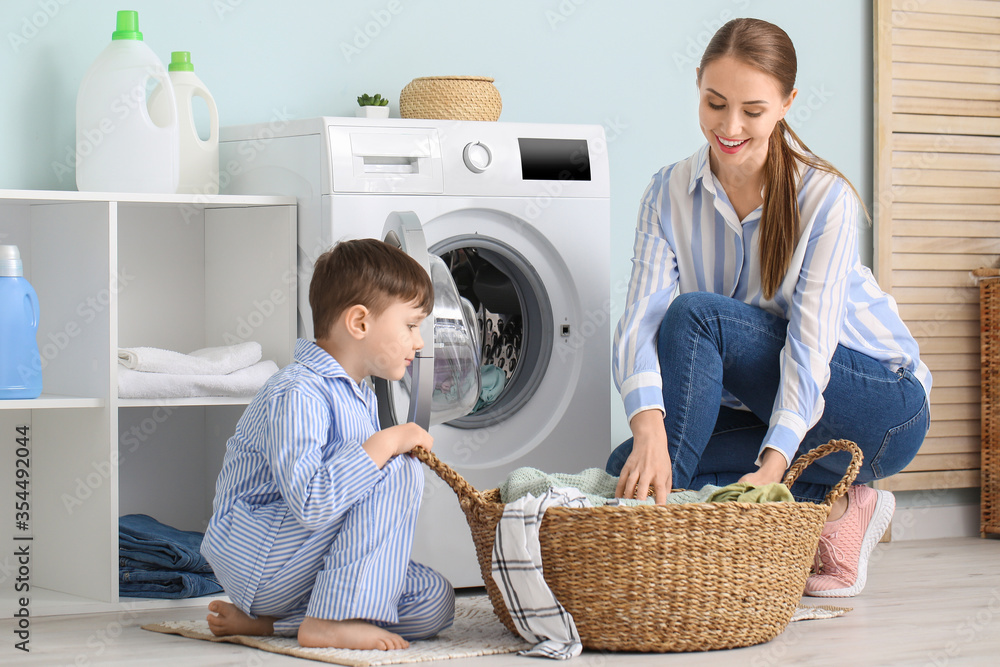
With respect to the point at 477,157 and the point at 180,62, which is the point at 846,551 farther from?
the point at 180,62

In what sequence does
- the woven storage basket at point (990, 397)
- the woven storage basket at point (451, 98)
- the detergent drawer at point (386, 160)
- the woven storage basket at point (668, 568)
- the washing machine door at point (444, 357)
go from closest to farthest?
the woven storage basket at point (668, 568), the washing machine door at point (444, 357), the detergent drawer at point (386, 160), the woven storage basket at point (451, 98), the woven storage basket at point (990, 397)

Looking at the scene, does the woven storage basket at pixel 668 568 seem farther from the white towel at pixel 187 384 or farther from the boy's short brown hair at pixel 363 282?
the white towel at pixel 187 384

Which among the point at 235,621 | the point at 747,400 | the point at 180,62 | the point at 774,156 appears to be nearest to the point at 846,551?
the point at 747,400

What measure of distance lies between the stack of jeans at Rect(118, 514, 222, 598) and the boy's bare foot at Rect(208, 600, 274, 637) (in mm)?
339

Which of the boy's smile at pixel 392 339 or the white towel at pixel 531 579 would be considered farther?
the boy's smile at pixel 392 339

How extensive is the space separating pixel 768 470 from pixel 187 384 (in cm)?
97

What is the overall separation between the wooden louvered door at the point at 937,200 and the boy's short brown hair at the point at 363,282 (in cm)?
151

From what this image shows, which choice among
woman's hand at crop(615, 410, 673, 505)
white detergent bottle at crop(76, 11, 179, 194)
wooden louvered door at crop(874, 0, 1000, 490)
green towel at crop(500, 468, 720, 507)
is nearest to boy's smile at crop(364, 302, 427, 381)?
green towel at crop(500, 468, 720, 507)

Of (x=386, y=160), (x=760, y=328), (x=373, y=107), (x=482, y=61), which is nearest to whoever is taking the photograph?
(x=760, y=328)

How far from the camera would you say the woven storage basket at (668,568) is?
1.37 meters

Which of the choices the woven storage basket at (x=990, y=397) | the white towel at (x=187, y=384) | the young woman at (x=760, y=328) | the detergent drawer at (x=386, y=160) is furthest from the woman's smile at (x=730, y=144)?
the woven storage basket at (x=990, y=397)

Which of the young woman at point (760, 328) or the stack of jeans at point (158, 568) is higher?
the young woman at point (760, 328)

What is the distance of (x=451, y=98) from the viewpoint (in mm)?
2109

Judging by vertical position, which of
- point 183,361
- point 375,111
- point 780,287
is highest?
point 375,111
